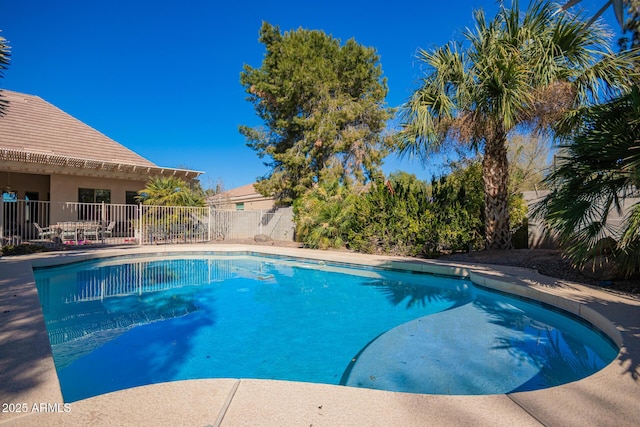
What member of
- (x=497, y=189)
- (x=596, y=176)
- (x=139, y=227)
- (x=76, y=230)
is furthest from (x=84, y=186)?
(x=596, y=176)

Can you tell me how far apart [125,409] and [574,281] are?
7.10 meters

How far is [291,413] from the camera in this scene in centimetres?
195

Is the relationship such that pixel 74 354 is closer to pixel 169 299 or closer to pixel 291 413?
pixel 169 299

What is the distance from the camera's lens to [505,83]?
7.32m

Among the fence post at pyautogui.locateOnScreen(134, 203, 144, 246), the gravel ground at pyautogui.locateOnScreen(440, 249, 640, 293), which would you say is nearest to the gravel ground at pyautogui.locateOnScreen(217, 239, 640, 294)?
the gravel ground at pyautogui.locateOnScreen(440, 249, 640, 293)

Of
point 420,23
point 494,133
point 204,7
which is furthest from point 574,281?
point 204,7

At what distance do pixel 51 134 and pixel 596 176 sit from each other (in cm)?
2038

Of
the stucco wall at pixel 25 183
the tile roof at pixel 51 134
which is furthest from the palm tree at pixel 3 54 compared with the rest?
the stucco wall at pixel 25 183

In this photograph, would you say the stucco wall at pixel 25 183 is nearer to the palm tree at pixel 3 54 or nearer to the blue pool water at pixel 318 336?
the blue pool water at pixel 318 336

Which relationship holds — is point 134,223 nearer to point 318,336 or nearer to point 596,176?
point 318,336

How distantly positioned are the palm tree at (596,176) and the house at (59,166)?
52.7ft

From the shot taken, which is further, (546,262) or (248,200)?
(248,200)

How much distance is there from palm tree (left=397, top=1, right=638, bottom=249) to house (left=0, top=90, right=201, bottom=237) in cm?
1346

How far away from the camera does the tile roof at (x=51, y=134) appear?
47.8ft
